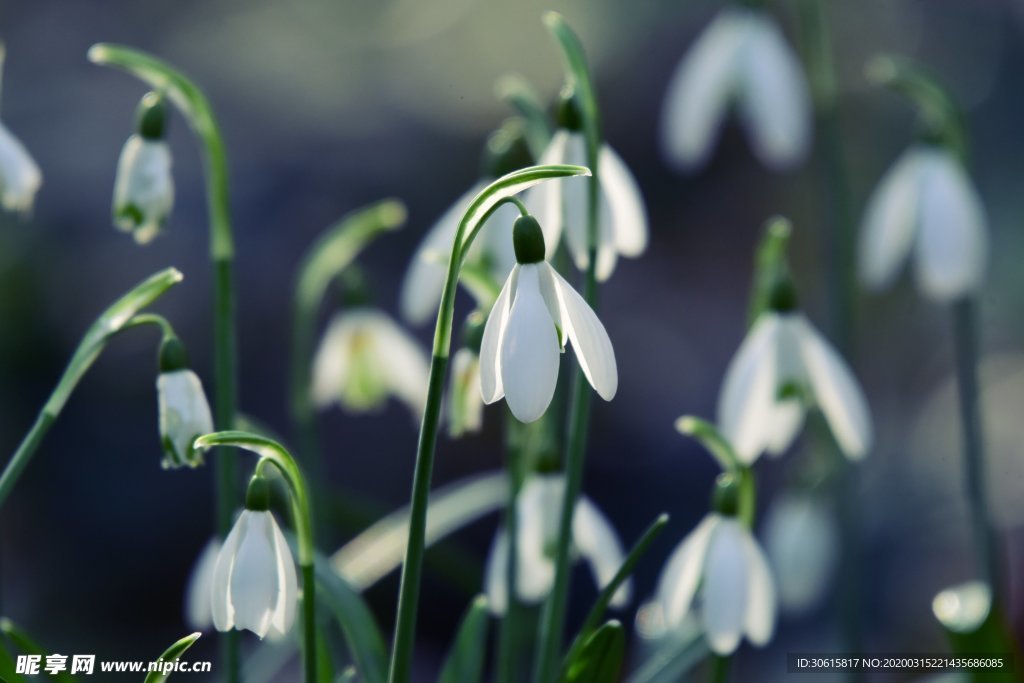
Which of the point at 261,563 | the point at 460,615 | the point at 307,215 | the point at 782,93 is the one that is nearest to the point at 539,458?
the point at 261,563

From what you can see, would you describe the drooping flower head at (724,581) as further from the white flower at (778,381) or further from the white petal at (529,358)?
the white petal at (529,358)

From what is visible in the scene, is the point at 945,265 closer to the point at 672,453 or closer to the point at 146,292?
the point at 146,292

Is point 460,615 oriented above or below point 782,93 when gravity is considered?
below

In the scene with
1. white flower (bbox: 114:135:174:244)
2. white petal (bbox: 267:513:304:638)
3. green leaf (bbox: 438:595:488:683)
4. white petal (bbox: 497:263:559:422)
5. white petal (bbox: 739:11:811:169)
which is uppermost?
white petal (bbox: 739:11:811:169)

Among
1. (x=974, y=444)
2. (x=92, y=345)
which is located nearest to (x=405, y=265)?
(x=974, y=444)

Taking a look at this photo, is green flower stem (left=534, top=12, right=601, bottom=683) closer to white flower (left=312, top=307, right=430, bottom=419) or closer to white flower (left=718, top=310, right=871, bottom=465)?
white flower (left=718, top=310, right=871, bottom=465)

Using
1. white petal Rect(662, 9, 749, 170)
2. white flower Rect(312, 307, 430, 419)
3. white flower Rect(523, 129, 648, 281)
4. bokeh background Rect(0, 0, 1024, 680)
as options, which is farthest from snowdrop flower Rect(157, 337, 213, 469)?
bokeh background Rect(0, 0, 1024, 680)
